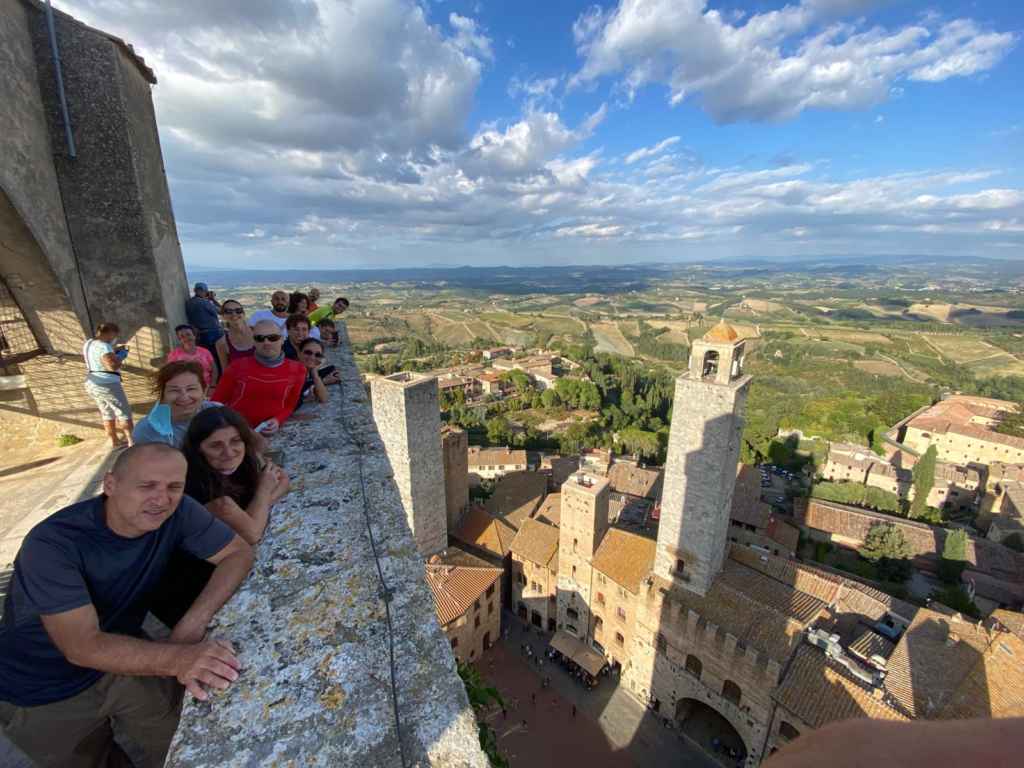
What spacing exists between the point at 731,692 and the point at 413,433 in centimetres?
1120

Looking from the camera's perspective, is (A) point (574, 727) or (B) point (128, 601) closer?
(B) point (128, 601)

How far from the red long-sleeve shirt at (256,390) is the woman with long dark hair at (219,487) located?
1.33m

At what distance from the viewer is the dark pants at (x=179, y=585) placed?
215 cm

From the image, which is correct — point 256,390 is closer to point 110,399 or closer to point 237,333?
point 237,333

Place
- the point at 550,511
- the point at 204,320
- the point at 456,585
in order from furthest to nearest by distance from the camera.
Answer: the point at 550,511 < the point at 456,585 < the point at 204,320

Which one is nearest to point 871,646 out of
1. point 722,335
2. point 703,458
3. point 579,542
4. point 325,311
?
point 703,458

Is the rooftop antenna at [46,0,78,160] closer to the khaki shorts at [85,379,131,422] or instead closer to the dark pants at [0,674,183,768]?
the khaki shorts at [85,379,131,422]

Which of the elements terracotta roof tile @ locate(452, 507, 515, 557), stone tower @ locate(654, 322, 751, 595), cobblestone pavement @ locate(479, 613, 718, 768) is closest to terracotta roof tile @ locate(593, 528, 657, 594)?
stone tower @ locate(654, 322, 751, 595)

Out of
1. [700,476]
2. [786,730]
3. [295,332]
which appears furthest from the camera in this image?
[700,476]

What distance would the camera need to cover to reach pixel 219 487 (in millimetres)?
2549

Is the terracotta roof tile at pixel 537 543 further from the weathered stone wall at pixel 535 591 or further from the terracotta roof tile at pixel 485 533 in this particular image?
the terracotta roof tile at pixel 485 533

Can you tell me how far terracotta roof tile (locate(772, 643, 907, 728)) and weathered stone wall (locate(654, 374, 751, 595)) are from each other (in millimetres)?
2760

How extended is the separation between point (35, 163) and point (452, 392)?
41.7 metres

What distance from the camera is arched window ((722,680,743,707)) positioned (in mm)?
11820
